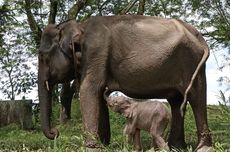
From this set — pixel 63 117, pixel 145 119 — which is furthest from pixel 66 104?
pixel 145 119

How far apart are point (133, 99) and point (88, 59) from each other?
2.74ft

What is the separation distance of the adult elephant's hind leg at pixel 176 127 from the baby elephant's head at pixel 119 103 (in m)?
0.60

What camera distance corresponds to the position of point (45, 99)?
7414 mm

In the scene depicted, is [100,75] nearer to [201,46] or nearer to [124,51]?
[124,51]

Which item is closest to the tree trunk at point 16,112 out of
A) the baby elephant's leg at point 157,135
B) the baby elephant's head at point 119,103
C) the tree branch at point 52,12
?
the tree branch at point 52,12

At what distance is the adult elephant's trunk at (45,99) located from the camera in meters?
7.24

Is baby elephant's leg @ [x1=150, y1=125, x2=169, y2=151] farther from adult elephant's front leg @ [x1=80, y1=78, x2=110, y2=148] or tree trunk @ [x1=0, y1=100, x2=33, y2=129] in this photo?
tree trunk @ [x1=0, y1=100, x2=33, y2=129]

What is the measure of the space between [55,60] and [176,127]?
1.74m

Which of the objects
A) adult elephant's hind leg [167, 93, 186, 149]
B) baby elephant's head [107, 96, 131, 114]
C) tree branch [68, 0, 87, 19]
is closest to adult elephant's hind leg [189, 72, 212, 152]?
adult elephant's hind leg [167, 93, 186, 149]

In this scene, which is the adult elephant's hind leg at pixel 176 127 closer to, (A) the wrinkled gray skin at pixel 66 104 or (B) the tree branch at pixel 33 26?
(A) the wrinkled gray skin at pixel 66 104

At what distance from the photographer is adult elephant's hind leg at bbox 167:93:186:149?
24.7ft

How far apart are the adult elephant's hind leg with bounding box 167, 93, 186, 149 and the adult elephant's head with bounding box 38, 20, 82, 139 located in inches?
51.2

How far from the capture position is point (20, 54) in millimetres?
22078

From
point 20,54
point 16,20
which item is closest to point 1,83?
point 20,54
